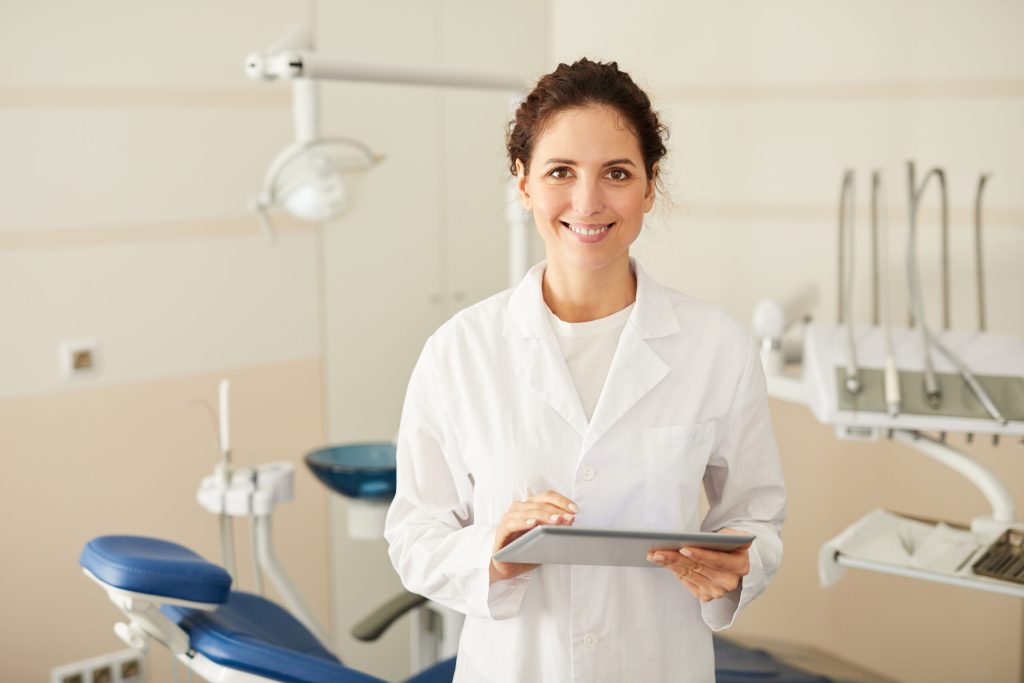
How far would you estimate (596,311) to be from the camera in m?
1.62

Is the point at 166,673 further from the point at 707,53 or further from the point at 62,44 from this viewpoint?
the point at 707,53

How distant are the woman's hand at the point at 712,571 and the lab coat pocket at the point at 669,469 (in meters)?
0.08

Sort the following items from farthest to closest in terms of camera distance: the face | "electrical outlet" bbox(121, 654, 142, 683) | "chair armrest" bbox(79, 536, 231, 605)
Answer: "electrical outlet" bbox(121, 654, 142, 683), "chair armrest" bbox(79, 536, 231, 605), the face

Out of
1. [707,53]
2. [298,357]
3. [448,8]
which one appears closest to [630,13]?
[707,53]

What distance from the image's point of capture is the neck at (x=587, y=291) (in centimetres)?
158

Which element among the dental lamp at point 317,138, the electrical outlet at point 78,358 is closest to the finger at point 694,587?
the dental lamp at point 317,138

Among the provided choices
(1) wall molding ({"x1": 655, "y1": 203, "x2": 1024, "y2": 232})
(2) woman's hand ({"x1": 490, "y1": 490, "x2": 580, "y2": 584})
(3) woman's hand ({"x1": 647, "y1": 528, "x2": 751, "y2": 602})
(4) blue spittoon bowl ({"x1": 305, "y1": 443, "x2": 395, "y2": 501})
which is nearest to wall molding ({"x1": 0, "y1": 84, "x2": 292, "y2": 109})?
(4) blue spittoon bowl ({"x1": 305, "y1": 443, "x2": 395, "y2": 501})

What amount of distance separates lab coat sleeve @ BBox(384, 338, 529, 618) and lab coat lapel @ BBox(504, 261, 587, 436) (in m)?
0.12

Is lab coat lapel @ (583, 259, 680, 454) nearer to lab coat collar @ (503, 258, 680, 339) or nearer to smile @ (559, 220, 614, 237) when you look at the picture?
lab coat collar @ (503, 258, 680, 339)

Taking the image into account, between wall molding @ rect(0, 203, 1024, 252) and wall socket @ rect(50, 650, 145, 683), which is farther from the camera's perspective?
wall socket @ rect(50, 650, 145, 683)

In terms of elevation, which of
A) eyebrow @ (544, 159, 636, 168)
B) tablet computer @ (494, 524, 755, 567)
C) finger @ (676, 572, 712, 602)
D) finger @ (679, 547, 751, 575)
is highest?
eyebrow @ (544, 159, 636, 168)

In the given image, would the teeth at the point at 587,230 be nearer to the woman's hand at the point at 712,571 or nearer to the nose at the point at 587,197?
the nose at the point at 587,197

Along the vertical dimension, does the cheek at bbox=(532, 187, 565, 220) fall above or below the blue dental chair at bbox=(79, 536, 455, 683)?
above

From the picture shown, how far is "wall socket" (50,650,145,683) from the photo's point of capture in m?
2.75
